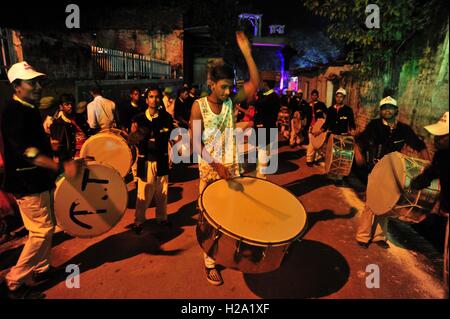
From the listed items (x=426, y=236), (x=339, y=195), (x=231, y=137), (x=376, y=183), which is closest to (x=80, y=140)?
(x=231, y=137)

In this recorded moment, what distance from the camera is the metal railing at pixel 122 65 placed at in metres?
10.0

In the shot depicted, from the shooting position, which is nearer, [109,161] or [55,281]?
[55,281]

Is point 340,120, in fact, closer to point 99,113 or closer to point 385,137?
point 385,137

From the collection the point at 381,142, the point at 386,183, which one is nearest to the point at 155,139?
the point at 386,183

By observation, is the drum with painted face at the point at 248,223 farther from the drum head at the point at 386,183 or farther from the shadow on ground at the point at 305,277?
the drum head at the point at 386,183

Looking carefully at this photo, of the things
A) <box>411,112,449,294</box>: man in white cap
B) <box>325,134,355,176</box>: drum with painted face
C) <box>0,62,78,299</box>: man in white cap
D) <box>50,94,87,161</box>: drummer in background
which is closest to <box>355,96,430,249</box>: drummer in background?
<box>411,112,449,294</box>: man in white cap

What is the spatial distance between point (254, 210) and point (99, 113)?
4.98 metres

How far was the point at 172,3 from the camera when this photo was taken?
822 inches

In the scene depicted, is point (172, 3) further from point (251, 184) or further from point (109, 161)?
point (251, 184)

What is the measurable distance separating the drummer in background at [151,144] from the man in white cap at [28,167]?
126cm

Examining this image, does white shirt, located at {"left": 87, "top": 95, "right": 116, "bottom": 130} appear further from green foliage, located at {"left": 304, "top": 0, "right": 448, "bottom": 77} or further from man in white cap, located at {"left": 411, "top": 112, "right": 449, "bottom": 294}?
man in white cap, located at {"left": 411, "top": 112, "right": 449, "bottom": 294}

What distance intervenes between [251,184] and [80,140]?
3.56 m

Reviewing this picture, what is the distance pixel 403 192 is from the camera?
12.7 ft

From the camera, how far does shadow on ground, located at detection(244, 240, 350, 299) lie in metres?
3.63
